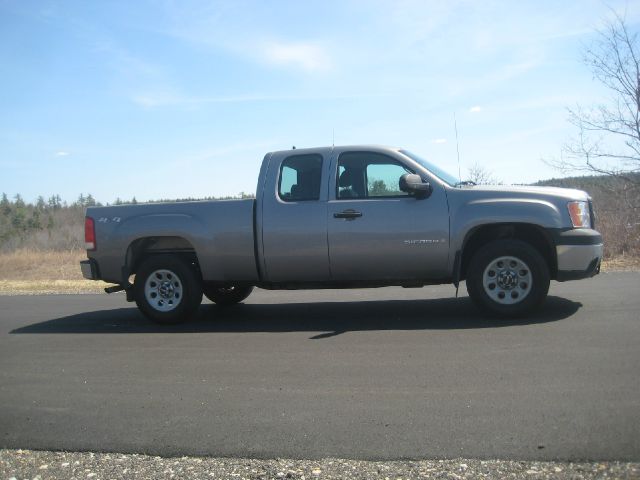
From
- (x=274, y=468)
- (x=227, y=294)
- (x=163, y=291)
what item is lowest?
(x=274, y=468)

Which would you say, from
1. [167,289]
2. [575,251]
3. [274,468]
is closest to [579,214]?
[575,251]

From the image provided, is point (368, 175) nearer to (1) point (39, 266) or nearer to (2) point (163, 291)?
(2) point (163, 291)

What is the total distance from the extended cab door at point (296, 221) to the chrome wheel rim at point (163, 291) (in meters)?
1.29

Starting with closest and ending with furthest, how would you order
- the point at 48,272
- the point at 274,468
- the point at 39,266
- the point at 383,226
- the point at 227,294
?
the point at 274,468 < the point at 383,226 < the point at 227,294 < the point at 48,272 < the point at 39,266

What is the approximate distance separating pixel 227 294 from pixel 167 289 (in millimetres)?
1434

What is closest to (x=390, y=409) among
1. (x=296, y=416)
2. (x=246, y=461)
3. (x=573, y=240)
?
(x=296, y=416)

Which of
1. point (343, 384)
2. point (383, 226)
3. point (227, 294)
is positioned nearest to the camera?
point (343, 384)

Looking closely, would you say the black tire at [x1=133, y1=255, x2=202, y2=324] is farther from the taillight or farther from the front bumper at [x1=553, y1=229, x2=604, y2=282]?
the front bumper at [x1=553, y1=229, x2=604, y2=282]

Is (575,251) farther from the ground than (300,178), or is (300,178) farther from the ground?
(300,178)

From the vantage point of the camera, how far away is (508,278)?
6.89 meters

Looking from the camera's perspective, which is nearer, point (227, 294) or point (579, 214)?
point (579, 214)

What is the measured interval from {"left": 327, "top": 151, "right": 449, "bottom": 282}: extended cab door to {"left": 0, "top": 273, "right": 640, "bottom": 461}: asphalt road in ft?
2.25

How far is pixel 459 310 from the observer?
7711 millimetres

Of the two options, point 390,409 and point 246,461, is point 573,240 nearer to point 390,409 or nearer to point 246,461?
point 390,409
